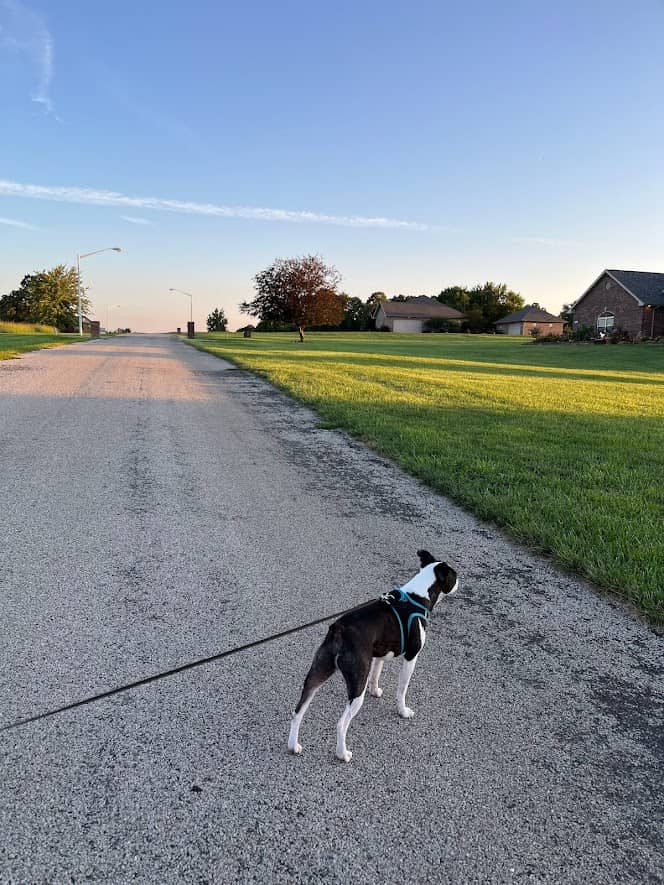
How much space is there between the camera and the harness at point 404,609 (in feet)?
7.64

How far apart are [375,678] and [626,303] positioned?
4829cm

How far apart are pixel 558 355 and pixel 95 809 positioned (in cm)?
3471

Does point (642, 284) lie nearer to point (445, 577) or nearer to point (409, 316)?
point (409, 316)

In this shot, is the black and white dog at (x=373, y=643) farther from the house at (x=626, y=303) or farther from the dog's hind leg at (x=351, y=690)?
the house at (x=626, y=303)

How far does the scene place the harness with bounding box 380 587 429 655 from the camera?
2.33 metres

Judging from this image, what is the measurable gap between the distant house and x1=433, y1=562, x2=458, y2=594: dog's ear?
80.6 meters

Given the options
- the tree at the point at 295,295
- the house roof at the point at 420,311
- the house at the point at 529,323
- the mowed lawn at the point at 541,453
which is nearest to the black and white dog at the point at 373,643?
the mowed lawn at the point at 541,453

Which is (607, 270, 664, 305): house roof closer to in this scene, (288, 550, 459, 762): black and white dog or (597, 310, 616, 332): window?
(597, 310, 616, 332): window

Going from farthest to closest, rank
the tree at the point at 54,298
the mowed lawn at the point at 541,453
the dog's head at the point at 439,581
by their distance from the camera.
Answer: the tree at the point at 54,298 → the mowed lawn at the point at 541,453 → the dog's head at the point at 439,581

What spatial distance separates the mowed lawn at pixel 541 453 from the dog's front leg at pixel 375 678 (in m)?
1.79

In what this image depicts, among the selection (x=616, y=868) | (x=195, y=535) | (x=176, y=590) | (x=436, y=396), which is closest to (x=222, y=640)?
(x=176, y=590)

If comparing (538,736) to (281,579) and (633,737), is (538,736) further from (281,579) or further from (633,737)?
(281,579)

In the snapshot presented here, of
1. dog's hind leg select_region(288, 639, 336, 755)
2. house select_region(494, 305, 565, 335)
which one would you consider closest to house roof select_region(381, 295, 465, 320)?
house select_region(494, 305, 565, 335)

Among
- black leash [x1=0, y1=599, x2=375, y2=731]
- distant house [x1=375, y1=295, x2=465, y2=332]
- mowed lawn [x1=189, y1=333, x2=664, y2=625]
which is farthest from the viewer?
distant house [x1=375, y1=295, x2=465, y2=332]
